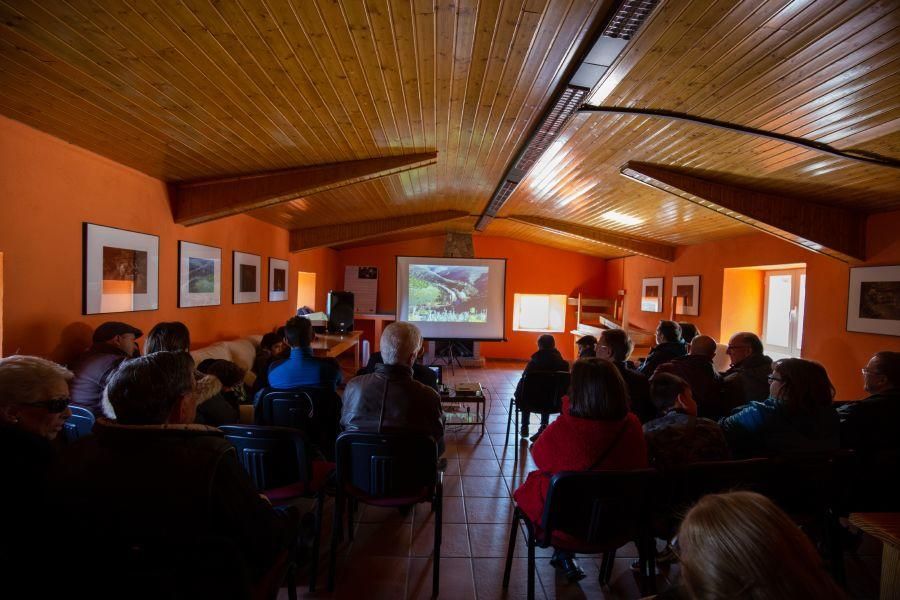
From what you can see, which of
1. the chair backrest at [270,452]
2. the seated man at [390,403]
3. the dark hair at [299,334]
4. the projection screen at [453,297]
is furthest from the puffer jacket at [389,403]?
the projection screen at [453,297]

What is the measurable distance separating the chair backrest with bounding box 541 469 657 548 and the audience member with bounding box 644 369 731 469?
29 cm

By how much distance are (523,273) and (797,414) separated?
315 inches

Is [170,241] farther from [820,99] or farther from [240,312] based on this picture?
[820,99]

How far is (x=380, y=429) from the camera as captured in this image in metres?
2.07

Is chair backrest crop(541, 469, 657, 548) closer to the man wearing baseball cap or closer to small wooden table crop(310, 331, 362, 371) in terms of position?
the man wearing baseball cap

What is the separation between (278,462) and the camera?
2.00 meters

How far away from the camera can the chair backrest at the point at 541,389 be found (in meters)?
3.89

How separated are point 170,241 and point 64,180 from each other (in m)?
1.16

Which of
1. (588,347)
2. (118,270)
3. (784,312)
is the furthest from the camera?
(784,312)

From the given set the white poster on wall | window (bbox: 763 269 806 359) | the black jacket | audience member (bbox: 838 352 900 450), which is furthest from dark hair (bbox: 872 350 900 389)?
the white poster on wall

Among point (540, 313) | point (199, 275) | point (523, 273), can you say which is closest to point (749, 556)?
point (199, 275)

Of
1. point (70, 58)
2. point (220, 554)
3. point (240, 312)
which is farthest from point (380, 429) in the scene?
point (240, 312)

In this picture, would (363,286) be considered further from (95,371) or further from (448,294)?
(95,371)

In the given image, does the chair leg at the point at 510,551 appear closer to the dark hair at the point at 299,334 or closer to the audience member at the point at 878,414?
the dark hair at the point at 299,334
